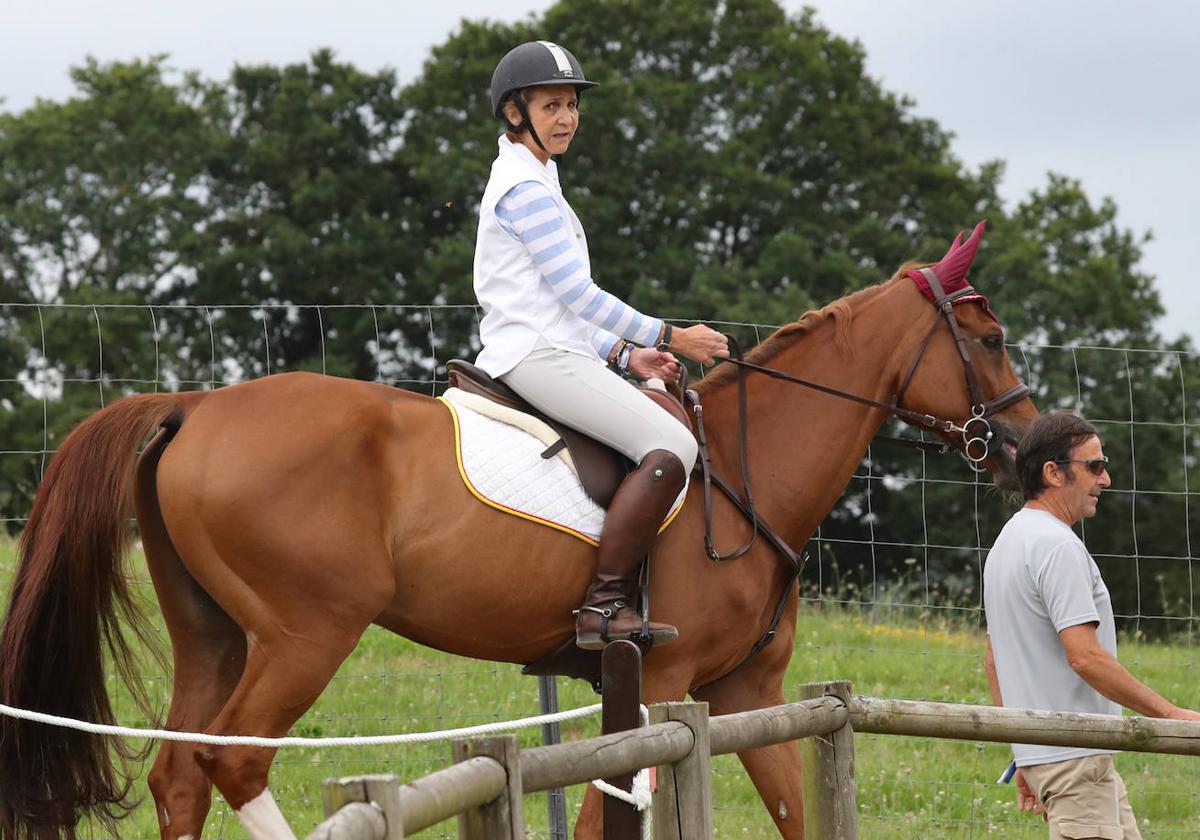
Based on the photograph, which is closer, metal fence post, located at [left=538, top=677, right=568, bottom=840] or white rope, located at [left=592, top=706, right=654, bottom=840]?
white rope, located at [left=592, top=706, right=654, bottom=840]

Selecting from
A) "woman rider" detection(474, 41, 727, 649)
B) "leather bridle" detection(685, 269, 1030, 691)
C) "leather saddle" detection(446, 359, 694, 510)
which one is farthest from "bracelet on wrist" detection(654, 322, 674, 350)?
"leather bridle" detection(685, 269, 1030, 691)

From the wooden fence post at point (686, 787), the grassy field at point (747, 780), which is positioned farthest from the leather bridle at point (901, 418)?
the grassy field at point (747, 780)

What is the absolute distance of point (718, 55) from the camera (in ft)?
105

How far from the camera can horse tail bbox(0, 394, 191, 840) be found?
5.02 m

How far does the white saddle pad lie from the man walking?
121cm

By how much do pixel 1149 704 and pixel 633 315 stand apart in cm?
213

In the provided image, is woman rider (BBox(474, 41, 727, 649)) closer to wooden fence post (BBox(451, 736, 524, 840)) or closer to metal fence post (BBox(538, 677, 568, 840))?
metal fence post (BBox(538, 677, 568, 840))

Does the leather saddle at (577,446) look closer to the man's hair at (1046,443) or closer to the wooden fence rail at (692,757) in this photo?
the wooden fence rail at (692,757)

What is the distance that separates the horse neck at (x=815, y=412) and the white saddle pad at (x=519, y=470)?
0.53m

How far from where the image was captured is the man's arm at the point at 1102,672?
4562 mm

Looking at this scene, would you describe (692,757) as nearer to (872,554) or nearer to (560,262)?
(560,262)

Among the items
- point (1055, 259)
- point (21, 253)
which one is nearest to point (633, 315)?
point (1055, 259)

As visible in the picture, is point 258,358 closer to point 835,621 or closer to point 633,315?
point 835,621

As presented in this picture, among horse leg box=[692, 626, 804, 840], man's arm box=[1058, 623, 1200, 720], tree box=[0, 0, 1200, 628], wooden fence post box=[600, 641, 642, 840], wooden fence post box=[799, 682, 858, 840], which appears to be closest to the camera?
man's arm box=[1058, 623, 1200, 720]
